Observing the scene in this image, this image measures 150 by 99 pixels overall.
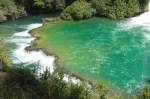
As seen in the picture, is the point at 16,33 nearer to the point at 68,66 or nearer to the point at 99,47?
the point at 99,47

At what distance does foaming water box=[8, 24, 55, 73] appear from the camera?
2714cm

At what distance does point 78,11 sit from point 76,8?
0.61 metres

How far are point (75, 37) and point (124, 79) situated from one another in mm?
11664

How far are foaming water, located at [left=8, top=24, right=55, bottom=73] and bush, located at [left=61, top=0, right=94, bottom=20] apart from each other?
8544 mm

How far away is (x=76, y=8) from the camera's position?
143 ft

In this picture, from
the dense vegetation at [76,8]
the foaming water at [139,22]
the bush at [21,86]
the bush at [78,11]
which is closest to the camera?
the bush at [21,86]

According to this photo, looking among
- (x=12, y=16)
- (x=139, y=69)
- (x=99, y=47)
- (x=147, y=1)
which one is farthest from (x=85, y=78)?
(x=147, y=1)

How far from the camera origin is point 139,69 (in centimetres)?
2630

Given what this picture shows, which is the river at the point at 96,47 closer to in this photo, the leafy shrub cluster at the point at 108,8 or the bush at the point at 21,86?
the leafy shrub cluster at the point at 108,8

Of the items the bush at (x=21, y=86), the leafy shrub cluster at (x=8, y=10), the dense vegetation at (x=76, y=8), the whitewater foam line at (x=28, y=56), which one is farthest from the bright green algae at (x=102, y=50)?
the bush at (x=21, y=86)

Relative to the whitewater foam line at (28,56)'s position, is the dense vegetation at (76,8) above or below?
above

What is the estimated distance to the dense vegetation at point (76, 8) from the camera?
43000mm

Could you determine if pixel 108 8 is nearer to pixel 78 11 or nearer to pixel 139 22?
pixel 78 11

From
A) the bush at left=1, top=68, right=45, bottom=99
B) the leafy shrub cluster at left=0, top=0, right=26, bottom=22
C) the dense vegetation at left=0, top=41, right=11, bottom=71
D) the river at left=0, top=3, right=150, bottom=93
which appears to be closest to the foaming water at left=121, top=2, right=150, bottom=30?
the river at left=0, top=3, right=150, bottom=93
